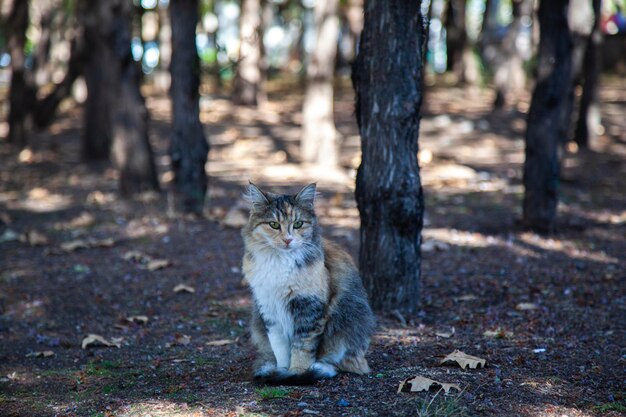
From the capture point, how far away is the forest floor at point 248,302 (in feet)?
15.9

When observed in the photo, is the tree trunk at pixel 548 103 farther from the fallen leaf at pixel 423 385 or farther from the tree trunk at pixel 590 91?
the tree trunk at pixel 590 91

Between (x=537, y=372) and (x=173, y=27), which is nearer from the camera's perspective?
(x=537, y=372)

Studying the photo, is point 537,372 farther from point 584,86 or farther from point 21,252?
point 584,86

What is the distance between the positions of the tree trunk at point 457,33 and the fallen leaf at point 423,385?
2572 centimetres

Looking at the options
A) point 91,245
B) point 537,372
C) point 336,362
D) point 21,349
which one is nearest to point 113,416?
point 336,362

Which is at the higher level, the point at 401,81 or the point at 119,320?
the point at 401,81

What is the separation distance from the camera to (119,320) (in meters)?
7.54

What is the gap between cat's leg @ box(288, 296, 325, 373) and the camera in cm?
507

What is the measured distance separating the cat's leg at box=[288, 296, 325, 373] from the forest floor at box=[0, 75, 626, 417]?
22 centimetres

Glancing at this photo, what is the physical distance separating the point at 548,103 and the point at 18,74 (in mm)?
15965

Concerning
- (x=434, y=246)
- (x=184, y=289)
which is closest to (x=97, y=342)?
(x=184, y=289)

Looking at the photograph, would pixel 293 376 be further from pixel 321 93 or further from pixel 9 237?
pixel 321 93

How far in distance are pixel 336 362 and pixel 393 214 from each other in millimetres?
1969

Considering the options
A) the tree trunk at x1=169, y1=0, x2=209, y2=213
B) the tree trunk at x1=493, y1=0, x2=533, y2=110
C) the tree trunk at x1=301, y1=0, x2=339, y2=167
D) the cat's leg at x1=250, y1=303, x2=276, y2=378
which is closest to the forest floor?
the cat's leg at x1=250, y1=303, x2=276, y2=378
